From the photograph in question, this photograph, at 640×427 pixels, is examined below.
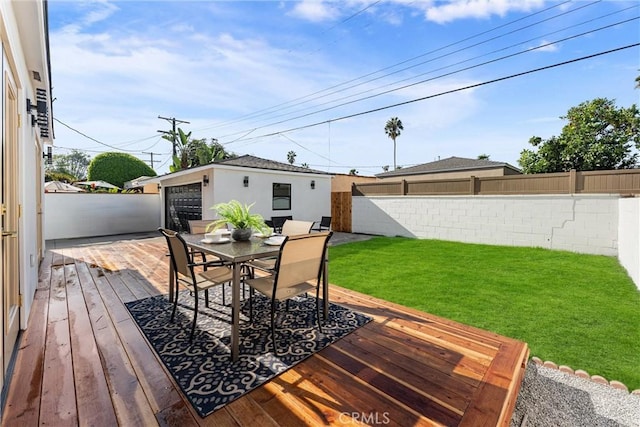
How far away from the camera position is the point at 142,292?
3.96 m

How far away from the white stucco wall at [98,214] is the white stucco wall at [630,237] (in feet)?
47.0

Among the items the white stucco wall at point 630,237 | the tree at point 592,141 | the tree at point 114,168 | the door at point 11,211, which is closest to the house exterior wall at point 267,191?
the door at point 11,211

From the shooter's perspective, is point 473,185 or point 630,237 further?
point 473,185

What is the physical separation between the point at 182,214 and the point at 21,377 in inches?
374

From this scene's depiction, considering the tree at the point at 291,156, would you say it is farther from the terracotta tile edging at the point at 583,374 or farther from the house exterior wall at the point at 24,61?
the terracotta tile edging at the point at 583,374

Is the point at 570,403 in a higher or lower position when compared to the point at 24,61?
lower

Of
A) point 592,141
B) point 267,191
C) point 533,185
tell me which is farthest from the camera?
point 592,141

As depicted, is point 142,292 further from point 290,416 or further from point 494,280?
point 494,280

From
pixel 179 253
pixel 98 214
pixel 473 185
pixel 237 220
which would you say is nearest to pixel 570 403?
pixel 237 220

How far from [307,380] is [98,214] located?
11.9m

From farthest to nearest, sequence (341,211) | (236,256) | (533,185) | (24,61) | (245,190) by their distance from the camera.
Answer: (341,211) < (245,190) < (533,185) < (24,61) < (236,256)

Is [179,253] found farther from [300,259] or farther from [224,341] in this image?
[300,259]

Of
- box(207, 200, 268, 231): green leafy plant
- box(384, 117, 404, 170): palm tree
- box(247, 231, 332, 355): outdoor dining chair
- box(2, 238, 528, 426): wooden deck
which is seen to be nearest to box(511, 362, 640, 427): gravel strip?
box(2, 238, 528, 426): wooden deck

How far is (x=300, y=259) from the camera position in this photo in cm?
251
